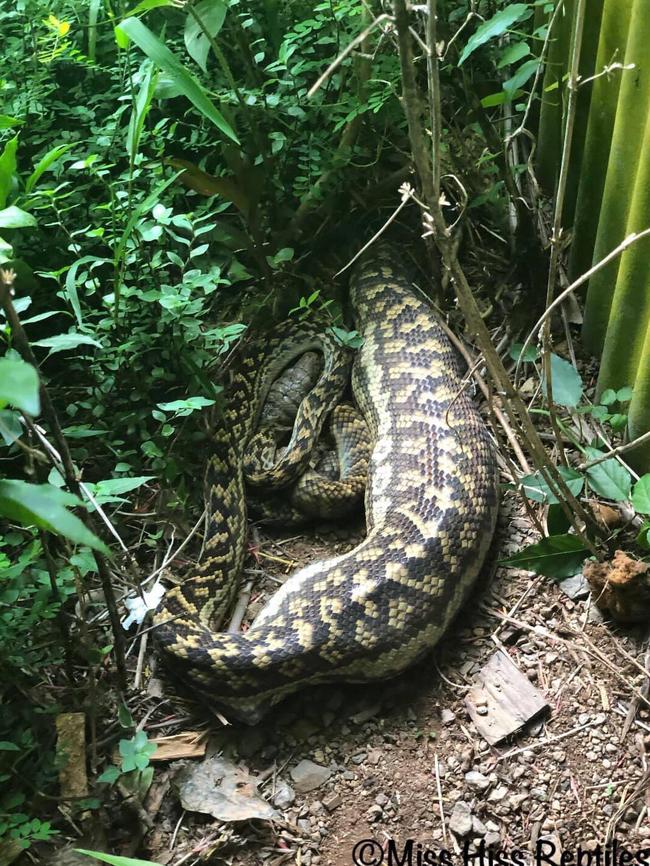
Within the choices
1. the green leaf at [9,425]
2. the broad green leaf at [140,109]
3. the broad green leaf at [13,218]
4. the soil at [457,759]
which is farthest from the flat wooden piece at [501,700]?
the broad green leaf at [140,109]

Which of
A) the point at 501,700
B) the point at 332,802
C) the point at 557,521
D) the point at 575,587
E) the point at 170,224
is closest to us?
the point at 332,802

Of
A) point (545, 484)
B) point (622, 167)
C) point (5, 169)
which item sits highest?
point (5, 169)

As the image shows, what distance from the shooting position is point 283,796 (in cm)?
273

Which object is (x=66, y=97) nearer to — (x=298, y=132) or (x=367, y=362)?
(x=298, y=132)

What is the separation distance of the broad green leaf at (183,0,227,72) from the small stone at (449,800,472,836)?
2815mm

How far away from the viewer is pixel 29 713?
2.54 m

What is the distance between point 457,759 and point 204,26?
2.86 meters

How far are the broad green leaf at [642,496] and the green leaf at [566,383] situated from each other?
1.31 feet

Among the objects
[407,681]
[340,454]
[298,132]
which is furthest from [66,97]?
[407,681]

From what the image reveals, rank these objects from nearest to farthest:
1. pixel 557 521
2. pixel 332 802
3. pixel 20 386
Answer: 1. pixel 20 386
2. pixel 332 802
3. pixel 557 521

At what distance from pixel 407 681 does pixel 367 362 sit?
5.19 feet

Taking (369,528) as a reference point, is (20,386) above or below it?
above

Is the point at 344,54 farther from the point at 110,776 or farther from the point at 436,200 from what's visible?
the point at 110,776

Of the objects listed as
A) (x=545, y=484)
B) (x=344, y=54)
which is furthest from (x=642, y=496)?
(x=344, y=54)
